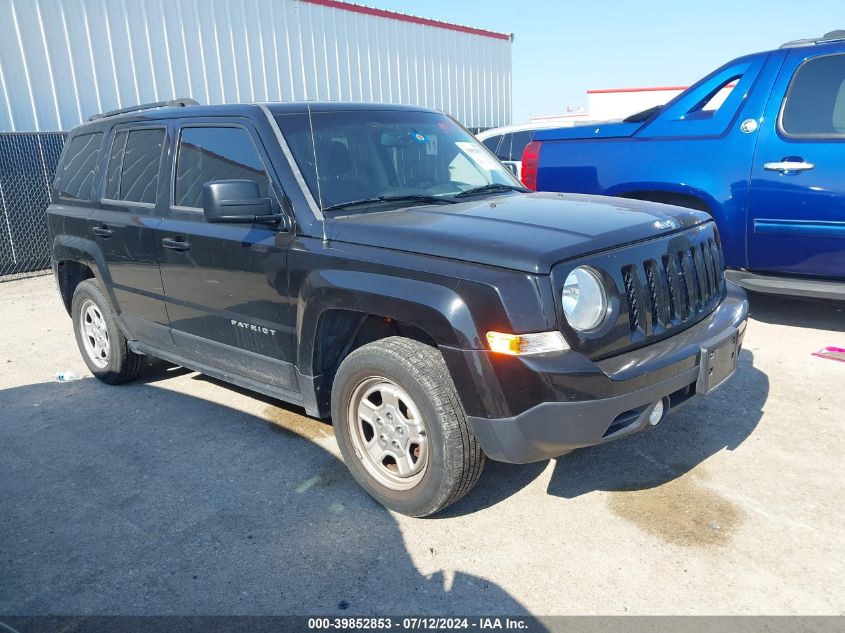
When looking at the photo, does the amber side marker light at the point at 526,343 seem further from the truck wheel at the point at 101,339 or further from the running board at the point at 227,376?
the truck wheel at the point at 101,339

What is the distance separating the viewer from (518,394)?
264cm

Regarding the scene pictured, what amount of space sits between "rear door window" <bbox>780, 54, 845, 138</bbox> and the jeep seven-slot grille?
2410mm

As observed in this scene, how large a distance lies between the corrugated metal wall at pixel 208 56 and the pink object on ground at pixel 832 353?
10837 millimetres

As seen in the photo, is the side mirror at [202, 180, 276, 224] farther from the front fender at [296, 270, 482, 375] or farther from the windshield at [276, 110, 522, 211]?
the front fender at [296, 270, 482, 375]

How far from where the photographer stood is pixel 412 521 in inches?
125

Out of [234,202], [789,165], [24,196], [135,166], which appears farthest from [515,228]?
[24,196]

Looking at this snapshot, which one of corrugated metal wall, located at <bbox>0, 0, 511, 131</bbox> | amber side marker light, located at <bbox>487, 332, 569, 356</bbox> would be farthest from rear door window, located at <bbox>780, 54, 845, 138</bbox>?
corrugated metal wall, located at <bbox>0, 0, 511, 131</bbox>

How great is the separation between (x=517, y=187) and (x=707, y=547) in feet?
7.47

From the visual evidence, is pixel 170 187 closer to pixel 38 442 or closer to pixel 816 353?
pixel 38 442

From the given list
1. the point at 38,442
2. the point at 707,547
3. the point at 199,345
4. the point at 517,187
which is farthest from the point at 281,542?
the point at 517,187

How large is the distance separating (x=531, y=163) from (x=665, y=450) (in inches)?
132

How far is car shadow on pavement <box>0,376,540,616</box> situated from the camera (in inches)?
106

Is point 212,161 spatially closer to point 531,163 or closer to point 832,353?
point 531,163

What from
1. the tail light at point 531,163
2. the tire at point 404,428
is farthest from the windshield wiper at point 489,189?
the tail light at point 531,163
